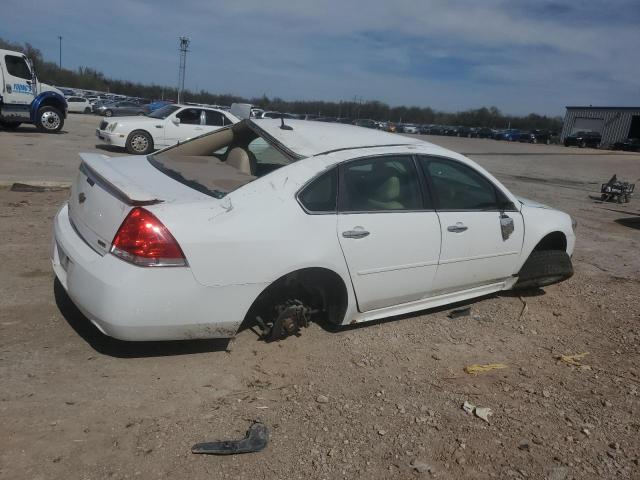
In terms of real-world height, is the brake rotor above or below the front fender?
below

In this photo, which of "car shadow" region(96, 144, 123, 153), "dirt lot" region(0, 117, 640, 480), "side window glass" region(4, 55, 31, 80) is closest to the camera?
"dirt lot" region(0, 117, 640, 480)

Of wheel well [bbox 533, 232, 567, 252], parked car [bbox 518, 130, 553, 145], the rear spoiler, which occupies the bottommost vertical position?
wheel well [bbox 533, 232, 567, 252]

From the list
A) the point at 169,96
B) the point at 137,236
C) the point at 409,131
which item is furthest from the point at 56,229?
the point at 169,96

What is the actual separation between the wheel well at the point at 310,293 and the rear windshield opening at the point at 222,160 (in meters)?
0.68

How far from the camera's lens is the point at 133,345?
3359 millimetres

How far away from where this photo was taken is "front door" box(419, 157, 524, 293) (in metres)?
4.06

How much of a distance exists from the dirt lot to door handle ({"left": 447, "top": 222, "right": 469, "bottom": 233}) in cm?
79

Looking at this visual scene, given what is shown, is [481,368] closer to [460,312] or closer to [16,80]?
[460,312]

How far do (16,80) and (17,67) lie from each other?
16.5 inches

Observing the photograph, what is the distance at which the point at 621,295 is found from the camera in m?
5.39

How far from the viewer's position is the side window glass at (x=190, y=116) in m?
15.9

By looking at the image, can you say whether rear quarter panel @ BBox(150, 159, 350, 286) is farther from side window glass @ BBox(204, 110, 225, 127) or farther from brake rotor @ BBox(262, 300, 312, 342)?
side window glass @ BBox(204, 110, 225, 127)

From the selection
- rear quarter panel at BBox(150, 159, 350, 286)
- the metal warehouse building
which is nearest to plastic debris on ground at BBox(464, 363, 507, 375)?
rear quarter panel at BBox(150, 159, 350, 286)

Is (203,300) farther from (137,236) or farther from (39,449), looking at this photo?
(39,449)
